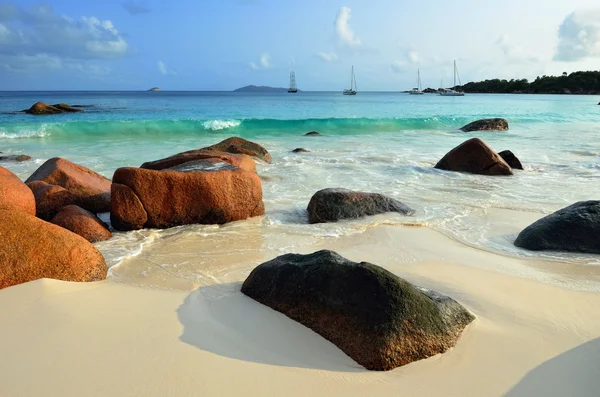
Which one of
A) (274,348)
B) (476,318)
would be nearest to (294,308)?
(274,348)

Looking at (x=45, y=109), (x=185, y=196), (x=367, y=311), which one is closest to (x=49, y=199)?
(x=185, y=196)

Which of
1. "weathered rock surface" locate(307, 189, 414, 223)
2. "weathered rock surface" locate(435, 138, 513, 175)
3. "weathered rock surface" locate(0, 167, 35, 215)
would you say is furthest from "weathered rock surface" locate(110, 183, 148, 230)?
"weathered rock surface" locate(435, 138, 513, 175)

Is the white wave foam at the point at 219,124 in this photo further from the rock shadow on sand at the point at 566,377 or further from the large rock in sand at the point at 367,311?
the rock shadow on sand at the point at 566,377

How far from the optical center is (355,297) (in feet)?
8.96

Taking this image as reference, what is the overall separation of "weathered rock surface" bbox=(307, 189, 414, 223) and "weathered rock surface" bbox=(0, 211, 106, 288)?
2.62 meters

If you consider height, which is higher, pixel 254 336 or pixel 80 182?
pixel 80 182

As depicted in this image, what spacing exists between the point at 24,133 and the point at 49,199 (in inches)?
629

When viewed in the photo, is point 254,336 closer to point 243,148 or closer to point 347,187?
point 347,187

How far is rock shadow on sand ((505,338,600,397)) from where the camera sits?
2.32 metres

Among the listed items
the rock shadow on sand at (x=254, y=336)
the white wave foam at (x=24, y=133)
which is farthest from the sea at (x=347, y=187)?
the rock shadow on sand at (x=254, y=336)

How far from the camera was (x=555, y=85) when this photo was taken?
285 ft

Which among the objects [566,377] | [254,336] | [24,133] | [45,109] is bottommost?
[566,377]

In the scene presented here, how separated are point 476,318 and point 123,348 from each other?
217 cm

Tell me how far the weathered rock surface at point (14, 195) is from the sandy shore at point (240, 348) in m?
1.49
